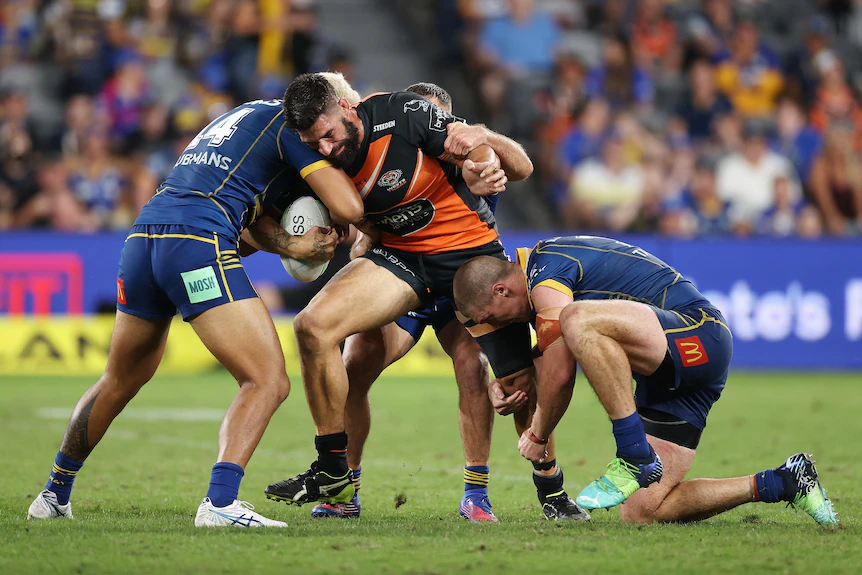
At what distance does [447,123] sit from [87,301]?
916cm

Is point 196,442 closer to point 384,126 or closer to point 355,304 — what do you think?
point 355,304

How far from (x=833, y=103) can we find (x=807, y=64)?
1.35m

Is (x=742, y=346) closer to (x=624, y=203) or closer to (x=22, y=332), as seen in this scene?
(x=624, y=203)

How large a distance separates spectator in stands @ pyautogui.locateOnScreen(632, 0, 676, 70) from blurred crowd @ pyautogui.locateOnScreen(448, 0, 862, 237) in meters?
0.02

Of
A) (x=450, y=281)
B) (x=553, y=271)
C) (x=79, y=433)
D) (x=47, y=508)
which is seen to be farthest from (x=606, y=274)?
(x=47, y=508)

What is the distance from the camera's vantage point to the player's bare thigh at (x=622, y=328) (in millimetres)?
5559

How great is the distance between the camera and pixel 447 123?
620 cm

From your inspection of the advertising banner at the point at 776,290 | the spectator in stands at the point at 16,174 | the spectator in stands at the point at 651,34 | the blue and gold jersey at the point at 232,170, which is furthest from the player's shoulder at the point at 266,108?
the spectator in stands at the point at 651,34

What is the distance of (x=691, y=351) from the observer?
227 inches

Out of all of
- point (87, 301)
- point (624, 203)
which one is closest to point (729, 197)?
point (624, 203)

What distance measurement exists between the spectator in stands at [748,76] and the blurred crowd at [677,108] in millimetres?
26

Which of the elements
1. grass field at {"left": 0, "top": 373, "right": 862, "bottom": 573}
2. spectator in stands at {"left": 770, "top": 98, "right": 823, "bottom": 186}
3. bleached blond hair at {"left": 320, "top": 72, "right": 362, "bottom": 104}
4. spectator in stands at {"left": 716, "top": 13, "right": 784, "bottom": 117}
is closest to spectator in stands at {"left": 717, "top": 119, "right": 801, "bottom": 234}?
spectator in stands at {"left": 770, "top": 98, "right": 823, "bottom": 186}

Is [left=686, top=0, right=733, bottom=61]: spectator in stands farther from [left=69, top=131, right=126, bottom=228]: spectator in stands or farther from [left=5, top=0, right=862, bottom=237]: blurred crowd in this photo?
[left=69, top=131, right=126, bottom=228]: spectator in stands

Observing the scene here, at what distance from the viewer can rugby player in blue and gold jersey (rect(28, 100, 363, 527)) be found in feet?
18.0
